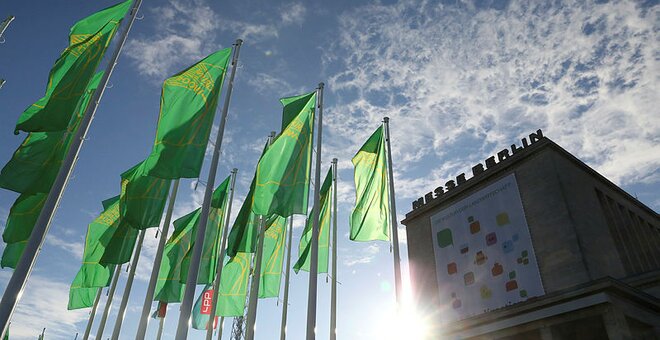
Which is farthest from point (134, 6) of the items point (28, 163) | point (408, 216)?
point (408, 216)

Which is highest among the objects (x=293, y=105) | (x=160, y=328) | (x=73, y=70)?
(x=293, y=105)

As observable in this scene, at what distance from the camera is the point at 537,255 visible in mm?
25219

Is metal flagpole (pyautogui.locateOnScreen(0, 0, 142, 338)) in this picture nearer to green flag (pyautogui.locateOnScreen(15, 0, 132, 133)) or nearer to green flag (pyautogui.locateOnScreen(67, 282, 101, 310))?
green flag (pyautogui.locateOnScreen(15, 0, 132, 133))

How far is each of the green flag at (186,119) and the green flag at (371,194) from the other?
7704mm

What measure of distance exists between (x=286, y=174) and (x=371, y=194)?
5.08 m

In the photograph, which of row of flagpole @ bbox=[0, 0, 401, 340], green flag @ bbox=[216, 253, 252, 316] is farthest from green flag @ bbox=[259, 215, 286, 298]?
row of flagpole @ bbox=[0, 0, 401, 340]

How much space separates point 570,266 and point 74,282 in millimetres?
28895

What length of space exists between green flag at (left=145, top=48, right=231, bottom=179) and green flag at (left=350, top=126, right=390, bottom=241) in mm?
7704

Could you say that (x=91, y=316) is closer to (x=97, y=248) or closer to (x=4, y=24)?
(x=97, y=248)

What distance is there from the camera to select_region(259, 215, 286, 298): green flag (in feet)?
73.4

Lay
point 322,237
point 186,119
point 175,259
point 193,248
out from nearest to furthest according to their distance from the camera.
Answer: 1. point 193,248
2. point 186,119
3. point 322,237
4. point 175,259

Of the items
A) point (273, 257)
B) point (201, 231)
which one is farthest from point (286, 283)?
point (201, 231)

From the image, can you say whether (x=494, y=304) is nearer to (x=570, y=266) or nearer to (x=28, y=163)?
(x=570, y=266)

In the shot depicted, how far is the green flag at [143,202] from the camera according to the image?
15.5 meters
